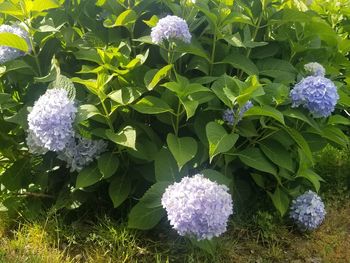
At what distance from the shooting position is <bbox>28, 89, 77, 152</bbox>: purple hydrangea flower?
2.11m

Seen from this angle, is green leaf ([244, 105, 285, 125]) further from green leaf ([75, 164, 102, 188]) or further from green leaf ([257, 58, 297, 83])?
green leaf ([75, 164, 102, 188])

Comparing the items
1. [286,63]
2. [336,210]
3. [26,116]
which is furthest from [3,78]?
[336,210]

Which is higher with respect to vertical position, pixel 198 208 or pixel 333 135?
pixel 198 208

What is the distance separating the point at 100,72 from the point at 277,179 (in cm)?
112

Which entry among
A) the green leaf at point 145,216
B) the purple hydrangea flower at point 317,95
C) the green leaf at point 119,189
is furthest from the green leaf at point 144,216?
the purple hydrangea flower at point 317,95

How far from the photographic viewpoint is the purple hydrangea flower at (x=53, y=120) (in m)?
2.11

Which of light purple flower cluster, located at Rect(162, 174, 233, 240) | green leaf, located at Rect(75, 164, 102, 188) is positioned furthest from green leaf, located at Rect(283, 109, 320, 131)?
green leaf, located at Rect(75, 164, 102, 188)

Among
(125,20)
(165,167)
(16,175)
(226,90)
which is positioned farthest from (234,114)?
(16,175)

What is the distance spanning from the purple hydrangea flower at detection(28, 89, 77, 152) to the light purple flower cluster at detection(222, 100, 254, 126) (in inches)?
28.9

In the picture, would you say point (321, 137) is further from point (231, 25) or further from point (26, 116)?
point (26, 116)

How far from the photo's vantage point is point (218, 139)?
2162mm

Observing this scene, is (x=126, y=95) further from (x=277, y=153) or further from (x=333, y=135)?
(x=333, y=135)

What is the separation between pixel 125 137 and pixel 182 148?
0.27m

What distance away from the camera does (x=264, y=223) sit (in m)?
2.68
